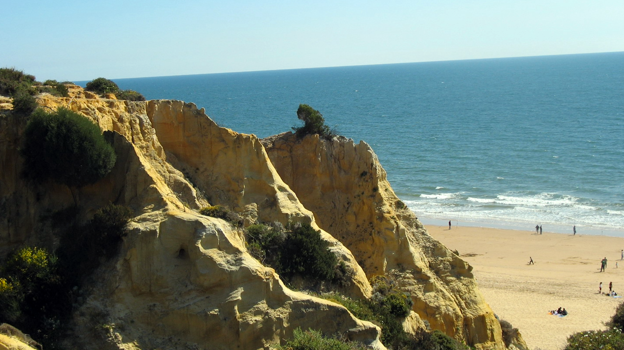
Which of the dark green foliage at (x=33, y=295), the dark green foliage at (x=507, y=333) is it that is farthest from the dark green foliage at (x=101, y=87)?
the dark green foliage at (x=507, y=333)

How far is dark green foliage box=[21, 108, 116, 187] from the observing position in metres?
16.3

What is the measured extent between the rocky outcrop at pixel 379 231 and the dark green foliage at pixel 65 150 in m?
8.79

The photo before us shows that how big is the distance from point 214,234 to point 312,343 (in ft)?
12.1

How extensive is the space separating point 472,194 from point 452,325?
149 ft

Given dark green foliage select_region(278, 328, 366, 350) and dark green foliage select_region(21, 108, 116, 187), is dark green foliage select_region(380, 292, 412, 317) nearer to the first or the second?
dark green foliage select_region(278, 328, 366, 350)

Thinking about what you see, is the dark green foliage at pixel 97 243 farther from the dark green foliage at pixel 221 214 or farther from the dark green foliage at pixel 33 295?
the dark green foliage at pixel 221 214

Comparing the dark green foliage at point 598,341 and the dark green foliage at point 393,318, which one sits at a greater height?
the dark green foliage at point 393,318

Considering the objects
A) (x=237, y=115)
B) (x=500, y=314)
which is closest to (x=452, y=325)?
(x=500, y=314)

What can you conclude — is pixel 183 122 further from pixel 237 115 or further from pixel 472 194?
pixel 237 115

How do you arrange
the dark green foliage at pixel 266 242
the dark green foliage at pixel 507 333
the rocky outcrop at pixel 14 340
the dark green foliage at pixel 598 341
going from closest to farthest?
the rocky outcrop at pixel 14 340 → the dark green foliage at pixel 266 242 → the dark green foliage at pixel 598 341 → the dark green foliage at pixel 507 333

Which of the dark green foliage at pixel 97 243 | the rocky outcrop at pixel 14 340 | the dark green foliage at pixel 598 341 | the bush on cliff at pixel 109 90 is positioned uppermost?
the bush on cliff at pixel 109 90

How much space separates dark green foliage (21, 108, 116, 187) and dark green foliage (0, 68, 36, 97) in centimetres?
286

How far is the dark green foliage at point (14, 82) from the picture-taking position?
19281 mm

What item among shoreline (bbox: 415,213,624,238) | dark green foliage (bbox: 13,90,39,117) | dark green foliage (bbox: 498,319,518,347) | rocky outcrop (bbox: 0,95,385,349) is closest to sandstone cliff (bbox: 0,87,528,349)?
rocky outcrop (bbox: 0,95,385,349)
